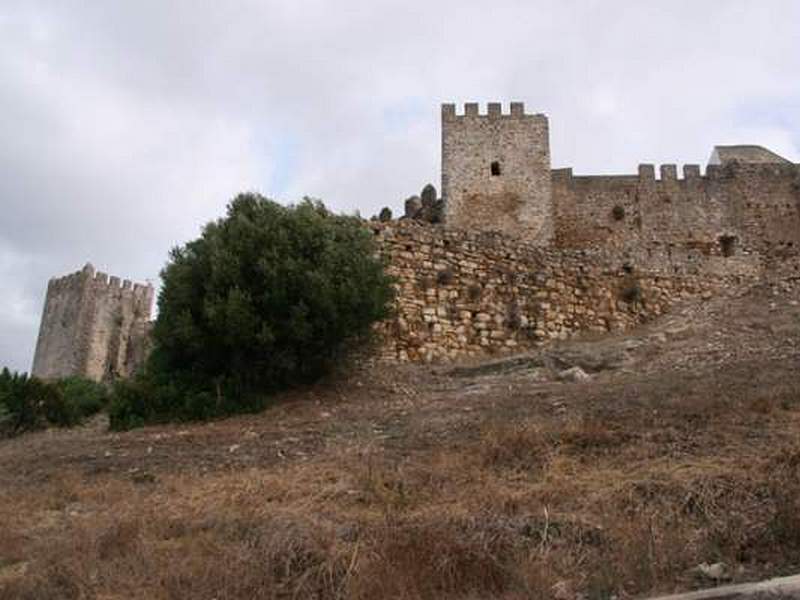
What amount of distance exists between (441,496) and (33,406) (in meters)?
10.0

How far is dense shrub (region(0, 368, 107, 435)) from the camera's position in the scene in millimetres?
14648

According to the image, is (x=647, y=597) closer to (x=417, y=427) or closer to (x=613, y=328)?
(x=417, y=427)

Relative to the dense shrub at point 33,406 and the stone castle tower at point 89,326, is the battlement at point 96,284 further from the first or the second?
the dense shrub at point 33,406

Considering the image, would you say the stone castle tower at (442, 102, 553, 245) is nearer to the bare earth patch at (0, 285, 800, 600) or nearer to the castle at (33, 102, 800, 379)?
the castle at (33, 102, 800, 379)

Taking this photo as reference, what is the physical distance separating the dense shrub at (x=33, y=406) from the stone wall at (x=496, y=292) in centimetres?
545

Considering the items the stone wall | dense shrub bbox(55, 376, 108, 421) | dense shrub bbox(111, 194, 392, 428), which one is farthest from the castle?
dense shrub bbox(55, 376, 108, 421)

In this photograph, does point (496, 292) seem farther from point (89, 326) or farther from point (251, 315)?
point (89, 326)

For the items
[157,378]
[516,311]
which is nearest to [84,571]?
[157,378]

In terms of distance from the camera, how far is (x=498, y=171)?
27.6 metres

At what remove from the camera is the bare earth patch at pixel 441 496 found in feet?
18.1

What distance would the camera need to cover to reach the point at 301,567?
19.3 ft

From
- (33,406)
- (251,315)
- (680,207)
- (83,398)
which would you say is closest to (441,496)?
(251,315)

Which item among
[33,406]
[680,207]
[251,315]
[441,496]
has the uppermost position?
[680,207]

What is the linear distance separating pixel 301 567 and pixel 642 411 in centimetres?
451
